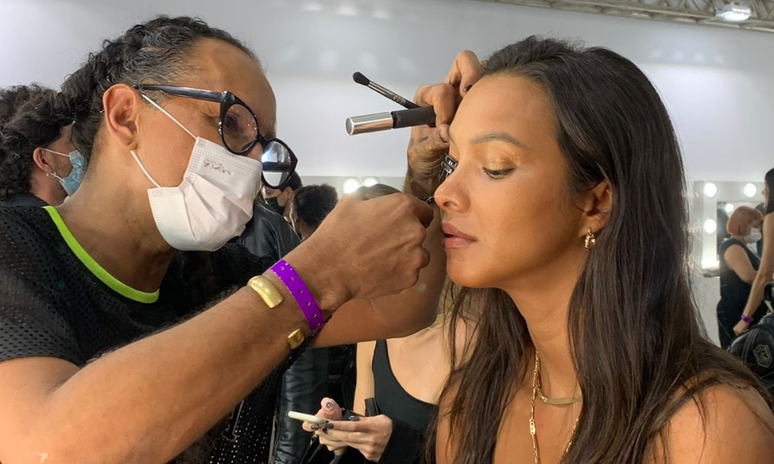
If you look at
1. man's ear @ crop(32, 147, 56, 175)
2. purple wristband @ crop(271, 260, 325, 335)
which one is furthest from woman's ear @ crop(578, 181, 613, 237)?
man's ear @ crop(32, 147, 56, 175)

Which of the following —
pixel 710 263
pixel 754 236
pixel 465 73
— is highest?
pixel 465 73

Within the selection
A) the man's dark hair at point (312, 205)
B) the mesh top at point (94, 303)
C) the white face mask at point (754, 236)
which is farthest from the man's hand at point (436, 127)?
the white face mask at point (754, 236)

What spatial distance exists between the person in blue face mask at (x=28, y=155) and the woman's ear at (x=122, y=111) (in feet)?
1.95

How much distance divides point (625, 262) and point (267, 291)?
0.53m

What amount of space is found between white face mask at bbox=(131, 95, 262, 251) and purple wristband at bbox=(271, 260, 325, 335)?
0.97 feet

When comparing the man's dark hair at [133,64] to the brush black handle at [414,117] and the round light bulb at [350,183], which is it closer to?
the brush black handle at [414,117]

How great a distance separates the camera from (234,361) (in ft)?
2.29

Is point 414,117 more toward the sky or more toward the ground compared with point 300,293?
more toward the sky

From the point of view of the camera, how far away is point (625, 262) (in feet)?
3.11

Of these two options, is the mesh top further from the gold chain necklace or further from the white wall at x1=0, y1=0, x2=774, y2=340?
the white wall at x1=0, y1=0, x2=774, y2=340

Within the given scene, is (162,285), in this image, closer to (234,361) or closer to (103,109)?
(103,109)

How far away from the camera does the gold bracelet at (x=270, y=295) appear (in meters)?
0.73

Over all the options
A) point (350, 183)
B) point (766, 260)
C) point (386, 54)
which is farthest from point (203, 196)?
point (386, 54)

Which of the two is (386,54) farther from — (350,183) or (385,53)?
(350,183)
